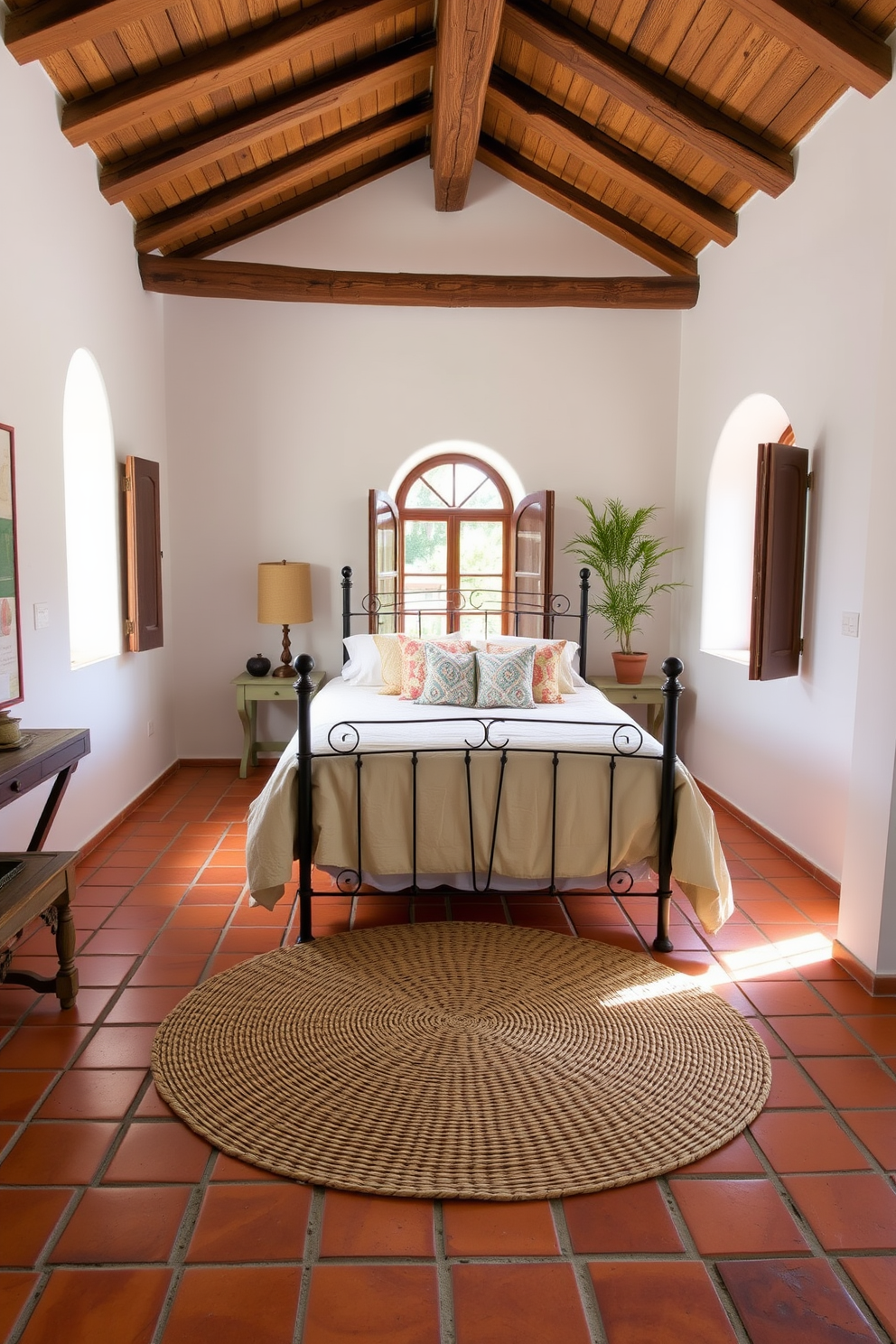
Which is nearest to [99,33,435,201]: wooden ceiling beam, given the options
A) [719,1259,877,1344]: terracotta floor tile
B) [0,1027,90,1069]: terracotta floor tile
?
[0,1027,90,1069]: terracotta floor tile

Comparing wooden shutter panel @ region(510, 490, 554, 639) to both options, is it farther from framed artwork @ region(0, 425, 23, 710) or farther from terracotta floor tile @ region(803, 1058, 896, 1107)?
terracotta floor tile @ region(803, 1058, 896, 1107)

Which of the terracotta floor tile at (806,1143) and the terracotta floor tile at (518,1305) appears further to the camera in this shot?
the terracotta floor tile at (806,1143)

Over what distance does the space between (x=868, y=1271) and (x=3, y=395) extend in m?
3.76

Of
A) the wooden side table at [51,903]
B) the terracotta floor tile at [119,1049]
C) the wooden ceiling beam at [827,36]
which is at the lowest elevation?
the terracotta floor tile at [119,1049]

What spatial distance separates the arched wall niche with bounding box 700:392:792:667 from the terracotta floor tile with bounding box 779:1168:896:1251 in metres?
3.49

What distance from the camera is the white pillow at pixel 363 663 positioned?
208 inches

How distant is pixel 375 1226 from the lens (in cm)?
206

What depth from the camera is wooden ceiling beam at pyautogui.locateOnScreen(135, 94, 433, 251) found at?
5.30 m

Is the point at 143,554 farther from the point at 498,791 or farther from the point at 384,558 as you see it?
the point at 498,791

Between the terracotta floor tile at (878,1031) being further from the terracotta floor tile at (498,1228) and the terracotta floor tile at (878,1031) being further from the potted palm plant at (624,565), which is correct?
the potted palm plant at (624,565)

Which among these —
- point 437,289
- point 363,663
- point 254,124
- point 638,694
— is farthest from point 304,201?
point 638,694

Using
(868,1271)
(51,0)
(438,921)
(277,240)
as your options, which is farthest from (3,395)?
(868,1271)

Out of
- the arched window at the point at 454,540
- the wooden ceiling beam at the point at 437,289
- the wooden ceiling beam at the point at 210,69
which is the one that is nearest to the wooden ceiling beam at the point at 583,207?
the wooden ceiling beam at the point at 437,289

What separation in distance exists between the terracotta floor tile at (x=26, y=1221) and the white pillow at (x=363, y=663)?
132 inches
